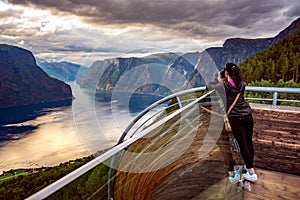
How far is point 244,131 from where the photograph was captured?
2457 millimetres

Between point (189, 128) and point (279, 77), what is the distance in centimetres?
5235

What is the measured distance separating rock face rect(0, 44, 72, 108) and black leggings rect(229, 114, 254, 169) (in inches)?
4431

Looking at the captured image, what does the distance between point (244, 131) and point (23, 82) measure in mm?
131619

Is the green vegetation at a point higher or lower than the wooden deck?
lower

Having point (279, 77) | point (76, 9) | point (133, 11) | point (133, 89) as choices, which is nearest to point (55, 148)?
point (76, 9)

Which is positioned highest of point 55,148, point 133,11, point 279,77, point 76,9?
point 76,9

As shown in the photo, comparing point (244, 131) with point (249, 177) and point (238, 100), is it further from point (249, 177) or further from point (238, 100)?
point (249, 177)

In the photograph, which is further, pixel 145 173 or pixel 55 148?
pixel 55 148

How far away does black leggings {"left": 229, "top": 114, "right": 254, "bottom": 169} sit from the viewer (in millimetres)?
2404

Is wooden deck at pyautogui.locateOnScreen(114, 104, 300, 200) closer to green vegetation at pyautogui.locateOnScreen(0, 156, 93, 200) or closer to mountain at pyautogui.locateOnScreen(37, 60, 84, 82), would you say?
green vegetation at pyautogui.locateOnScreen(0, 156, 93, 200)

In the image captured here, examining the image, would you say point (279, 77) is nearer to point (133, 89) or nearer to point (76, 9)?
point (76, 9)

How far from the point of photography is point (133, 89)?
3414 millimetres

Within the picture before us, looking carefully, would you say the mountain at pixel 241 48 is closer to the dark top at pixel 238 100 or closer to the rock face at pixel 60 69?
the rock face at pixel 60 69

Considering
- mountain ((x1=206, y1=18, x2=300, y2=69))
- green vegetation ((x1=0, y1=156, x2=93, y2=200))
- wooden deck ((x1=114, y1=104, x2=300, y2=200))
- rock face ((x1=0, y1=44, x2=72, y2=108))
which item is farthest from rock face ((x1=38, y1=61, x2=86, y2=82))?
wooden deck ((x1=114, y1=104, x2=300, y2=200))
